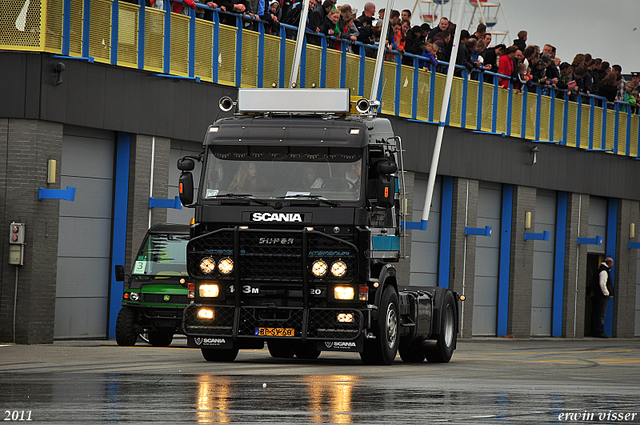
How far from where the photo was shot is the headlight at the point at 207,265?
53.8 ft

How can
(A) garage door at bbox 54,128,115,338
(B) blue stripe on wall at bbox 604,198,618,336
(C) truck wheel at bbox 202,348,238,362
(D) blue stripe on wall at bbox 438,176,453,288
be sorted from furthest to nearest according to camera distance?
(B) blue stripe on wall at bbox 604,198,618,336
(D) blue stripe on wall at bbox 438,176,453,288
(A) garage door at bbox 54,128,115,338
(C) truck wheel at bbox 202,348,238,362

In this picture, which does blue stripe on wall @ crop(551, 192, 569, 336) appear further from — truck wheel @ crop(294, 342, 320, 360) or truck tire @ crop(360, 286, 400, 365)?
truck tire @ crop(360, 286, 400, 365)

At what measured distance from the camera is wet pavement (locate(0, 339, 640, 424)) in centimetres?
950

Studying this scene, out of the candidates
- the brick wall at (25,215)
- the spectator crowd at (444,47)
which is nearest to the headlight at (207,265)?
the brick wall at (25,215)

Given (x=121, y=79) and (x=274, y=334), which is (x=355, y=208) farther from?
(x=121, y=79)

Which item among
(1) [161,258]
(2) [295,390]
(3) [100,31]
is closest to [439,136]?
(3) [100,31]

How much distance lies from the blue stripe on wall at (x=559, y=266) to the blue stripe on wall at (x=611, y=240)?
314 cm

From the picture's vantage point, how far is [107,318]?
25.1 m

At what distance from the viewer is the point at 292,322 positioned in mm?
16328

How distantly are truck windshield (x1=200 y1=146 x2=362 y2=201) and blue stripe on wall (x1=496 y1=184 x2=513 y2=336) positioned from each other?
2108 cm

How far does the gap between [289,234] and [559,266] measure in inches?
973

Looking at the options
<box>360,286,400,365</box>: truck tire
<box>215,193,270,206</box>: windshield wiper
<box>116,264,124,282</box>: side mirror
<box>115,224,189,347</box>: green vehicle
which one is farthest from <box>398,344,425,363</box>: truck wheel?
<box>116,264,124,282</box>: side mirror

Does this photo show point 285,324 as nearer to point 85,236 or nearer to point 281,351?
point 281,351

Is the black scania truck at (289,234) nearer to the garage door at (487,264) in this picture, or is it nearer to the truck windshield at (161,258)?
the truck windshield at (161,258)
